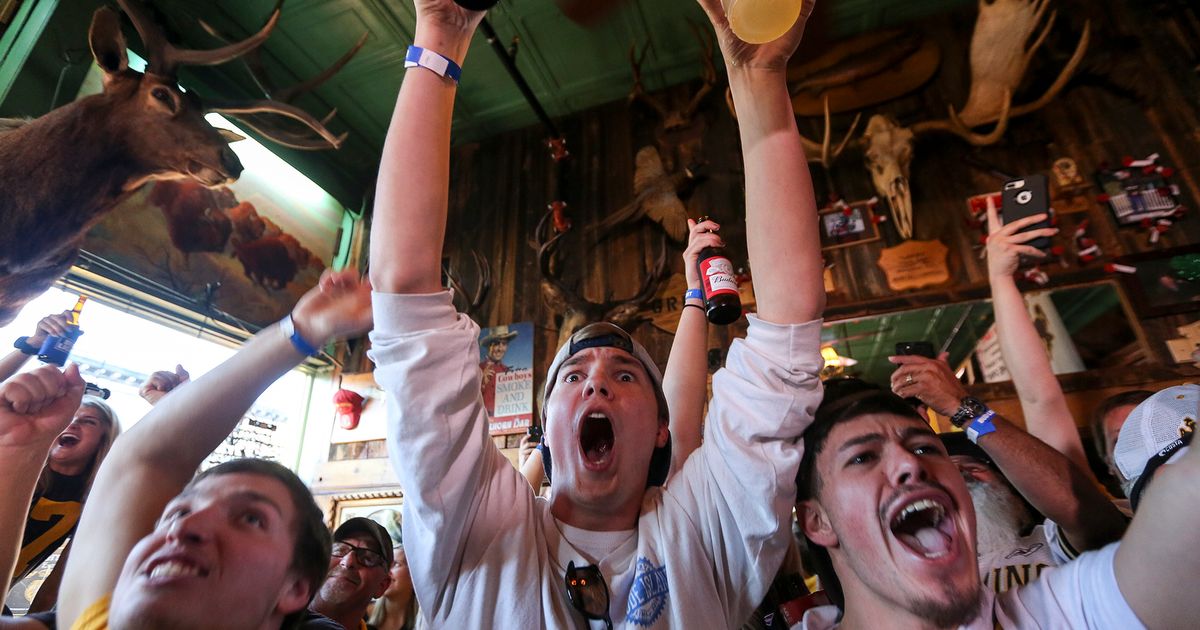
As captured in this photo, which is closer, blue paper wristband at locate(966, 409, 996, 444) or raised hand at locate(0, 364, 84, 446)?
raised hand at locate(0, 364, 84, 446)

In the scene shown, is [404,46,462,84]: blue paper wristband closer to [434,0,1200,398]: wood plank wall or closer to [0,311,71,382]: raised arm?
[0,311,71,382]: raised arm

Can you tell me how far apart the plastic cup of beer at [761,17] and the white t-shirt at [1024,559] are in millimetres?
1524

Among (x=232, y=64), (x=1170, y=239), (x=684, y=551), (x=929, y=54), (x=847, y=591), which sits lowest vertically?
(x=847, y=591)

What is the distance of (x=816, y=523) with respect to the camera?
3.84 ft

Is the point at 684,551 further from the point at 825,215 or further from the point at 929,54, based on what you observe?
the point at 929,54

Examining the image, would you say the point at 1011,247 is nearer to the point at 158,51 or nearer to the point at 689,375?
the point at 689,375

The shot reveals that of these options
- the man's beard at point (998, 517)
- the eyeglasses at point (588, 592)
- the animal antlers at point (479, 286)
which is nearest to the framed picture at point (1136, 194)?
the man's beard at point (998, 517)

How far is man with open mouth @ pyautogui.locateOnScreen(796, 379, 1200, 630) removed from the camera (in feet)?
2.58

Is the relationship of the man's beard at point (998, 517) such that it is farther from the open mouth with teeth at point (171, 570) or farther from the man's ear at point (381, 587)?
the man's ear at point (381, 587)

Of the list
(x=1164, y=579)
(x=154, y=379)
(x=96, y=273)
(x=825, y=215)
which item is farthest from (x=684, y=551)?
(x=96, y=273)

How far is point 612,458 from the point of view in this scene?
1125mm

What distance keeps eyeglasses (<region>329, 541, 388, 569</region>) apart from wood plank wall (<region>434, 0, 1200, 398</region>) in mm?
2928

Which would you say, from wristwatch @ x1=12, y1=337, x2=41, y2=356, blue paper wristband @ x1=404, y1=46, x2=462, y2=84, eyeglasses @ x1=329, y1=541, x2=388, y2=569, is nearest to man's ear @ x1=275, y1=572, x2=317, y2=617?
blue paper wristband @ x1=404, y1=46, x2=462, y2=84

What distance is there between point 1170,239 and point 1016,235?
10.2 feet
